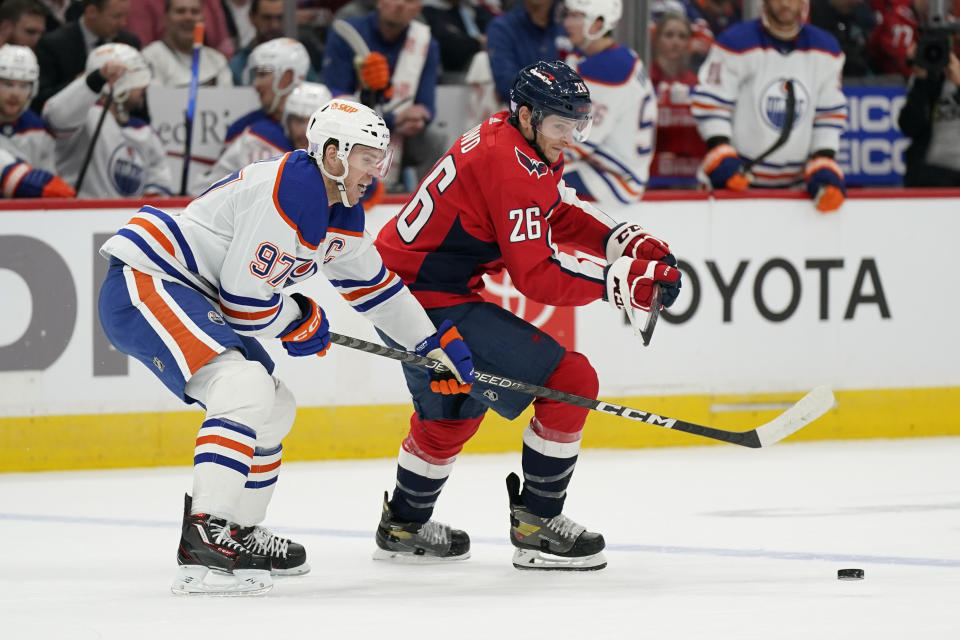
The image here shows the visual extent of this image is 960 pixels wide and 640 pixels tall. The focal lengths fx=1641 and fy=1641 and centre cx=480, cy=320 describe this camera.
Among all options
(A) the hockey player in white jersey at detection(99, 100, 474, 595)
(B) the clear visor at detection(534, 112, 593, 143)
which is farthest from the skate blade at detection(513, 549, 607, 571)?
(B) the clear visor at detection(534, 112, 593, 143)

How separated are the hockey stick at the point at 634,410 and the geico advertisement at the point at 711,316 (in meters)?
1.75

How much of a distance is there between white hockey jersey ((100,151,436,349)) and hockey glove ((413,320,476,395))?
203 millimetres

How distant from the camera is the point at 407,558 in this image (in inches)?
177

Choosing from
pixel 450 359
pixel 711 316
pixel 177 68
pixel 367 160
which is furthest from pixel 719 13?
pixel 367 160

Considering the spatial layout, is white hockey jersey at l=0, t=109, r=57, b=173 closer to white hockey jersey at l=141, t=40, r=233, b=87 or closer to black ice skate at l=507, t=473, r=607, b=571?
white hockey jersey at l=141, t=40, r=233, b=87

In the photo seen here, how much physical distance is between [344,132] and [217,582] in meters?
1.11

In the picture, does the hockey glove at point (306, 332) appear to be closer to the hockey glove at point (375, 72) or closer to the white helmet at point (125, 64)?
the white helmet at point (125, 64)

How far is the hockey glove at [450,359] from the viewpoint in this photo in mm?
4199

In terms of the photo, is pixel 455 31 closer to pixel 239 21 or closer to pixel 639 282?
pixel 239 21

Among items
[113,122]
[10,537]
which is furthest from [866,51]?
[10,537]

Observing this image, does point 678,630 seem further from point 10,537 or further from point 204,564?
point 10,537

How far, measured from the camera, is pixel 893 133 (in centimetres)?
729

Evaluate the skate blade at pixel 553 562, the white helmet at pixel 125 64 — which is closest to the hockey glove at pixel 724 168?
the white helmet at pixel 125 64

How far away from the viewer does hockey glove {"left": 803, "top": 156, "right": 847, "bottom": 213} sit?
6.59 metres
